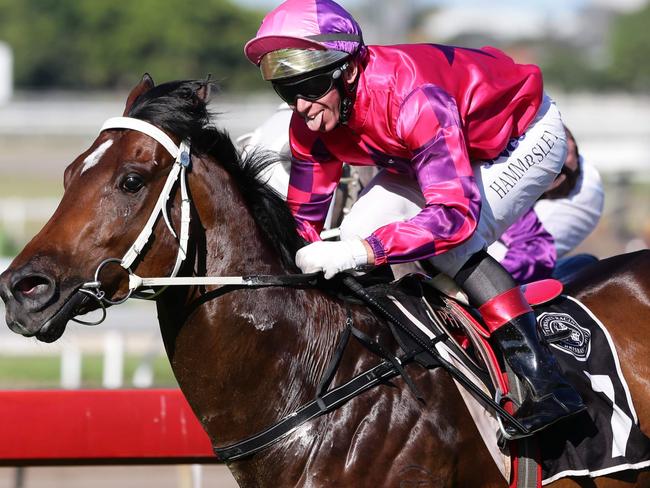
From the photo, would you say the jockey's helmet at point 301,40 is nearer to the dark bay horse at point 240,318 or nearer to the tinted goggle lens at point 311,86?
the tinted goggle lens at point 311,86

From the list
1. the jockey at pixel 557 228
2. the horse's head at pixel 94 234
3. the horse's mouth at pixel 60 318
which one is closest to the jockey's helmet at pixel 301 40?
the horse's head at pixel 94 234

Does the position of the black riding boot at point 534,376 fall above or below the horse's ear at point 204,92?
below

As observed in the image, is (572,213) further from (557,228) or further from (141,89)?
(141,89)

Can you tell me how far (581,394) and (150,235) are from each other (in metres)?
1.44

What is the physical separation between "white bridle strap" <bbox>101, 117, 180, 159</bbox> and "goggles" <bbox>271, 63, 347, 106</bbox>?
14.8 inches

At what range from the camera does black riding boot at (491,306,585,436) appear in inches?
120

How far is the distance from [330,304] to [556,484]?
2.89 ft

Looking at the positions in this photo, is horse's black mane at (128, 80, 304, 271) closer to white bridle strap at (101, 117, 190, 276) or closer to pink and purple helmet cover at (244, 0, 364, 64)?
white bridle strap at (101, 117, 190, 276)

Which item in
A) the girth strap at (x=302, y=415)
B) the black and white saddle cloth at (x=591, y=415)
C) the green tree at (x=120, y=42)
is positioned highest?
the girth strap at (x=302, y=415)

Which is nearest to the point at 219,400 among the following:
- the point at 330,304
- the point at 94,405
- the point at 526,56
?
the point at 330,304

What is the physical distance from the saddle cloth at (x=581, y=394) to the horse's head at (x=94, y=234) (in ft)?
2.56

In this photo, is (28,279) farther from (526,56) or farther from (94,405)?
(526,56)

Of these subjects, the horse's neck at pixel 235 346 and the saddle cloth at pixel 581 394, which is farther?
the saddle cloth at pixel 581 394

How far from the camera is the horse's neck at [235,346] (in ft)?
9.94
